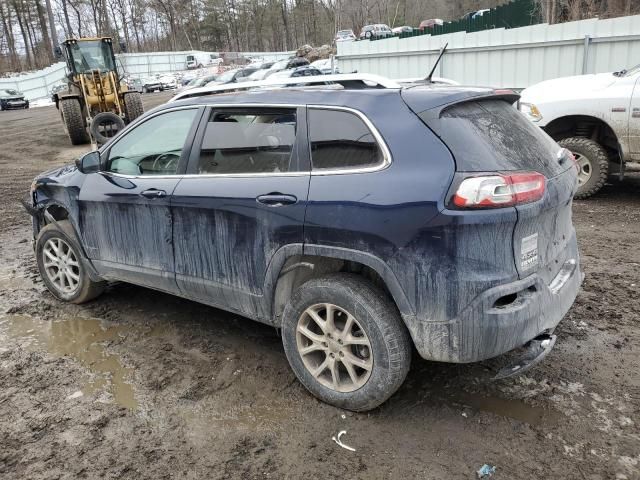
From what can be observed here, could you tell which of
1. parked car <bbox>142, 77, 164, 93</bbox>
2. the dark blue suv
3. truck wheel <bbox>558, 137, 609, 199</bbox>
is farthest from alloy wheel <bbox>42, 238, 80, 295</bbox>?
parked car <bbox>142, 77, 164, 93</bbox>

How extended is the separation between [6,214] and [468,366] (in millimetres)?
7807

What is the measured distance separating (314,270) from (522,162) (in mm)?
1249

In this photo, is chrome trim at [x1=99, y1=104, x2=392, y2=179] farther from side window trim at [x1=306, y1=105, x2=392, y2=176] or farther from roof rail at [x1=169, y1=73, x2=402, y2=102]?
roof rail at [x1=169, y1=73, x2=402, y2=102]

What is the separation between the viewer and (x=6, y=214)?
28.0ft

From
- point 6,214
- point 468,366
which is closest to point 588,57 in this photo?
point 468,366

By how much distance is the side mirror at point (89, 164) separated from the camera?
4.17 m

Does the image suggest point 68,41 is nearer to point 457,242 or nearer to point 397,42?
point 397,42

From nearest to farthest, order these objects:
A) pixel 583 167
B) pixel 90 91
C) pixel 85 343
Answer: pixel 85 343, pixel 583 167, pixel 90 91

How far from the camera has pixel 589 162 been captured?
696 centimetres

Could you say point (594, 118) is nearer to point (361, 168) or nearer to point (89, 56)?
point (361, 168)

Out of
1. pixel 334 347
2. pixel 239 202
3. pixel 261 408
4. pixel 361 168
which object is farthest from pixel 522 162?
pixel 261 408

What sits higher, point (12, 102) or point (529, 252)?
point (529, 252)

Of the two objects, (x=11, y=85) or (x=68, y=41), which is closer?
(x=68, y=41)

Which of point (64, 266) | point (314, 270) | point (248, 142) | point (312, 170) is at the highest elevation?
point (248, 142)
